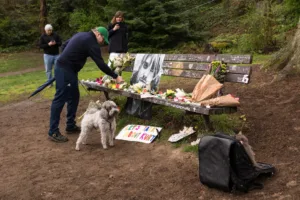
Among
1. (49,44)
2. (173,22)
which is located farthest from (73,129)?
(173,22)

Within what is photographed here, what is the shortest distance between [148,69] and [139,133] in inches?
62.2

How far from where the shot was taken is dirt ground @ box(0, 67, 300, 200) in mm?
4199

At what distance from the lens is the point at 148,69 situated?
736 centimetres

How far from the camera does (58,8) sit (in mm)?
27062

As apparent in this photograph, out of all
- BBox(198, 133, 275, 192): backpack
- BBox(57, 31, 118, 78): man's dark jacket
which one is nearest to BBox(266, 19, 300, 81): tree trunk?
BBox(57, 31, 118, 78): man's dark jacket

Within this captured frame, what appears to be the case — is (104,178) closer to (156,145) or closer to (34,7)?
(156,145)

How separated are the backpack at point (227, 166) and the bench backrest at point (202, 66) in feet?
5.84

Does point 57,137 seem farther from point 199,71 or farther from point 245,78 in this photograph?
point 245,78

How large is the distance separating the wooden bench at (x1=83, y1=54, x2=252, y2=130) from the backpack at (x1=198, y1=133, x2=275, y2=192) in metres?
1.06

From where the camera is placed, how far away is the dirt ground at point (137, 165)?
13.8 feet

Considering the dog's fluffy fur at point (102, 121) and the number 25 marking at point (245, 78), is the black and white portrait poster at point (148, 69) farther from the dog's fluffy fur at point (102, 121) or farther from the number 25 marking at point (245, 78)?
the number 25 marking at point (245, 78)

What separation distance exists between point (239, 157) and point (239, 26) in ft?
63.4

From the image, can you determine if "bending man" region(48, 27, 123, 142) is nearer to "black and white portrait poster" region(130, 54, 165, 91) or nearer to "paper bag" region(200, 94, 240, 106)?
"black and white portrait poster" region(130, 54, 165, 91)

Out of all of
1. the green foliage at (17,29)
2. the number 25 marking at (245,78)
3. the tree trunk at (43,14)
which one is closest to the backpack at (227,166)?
the number 25 marking at (245,78)
